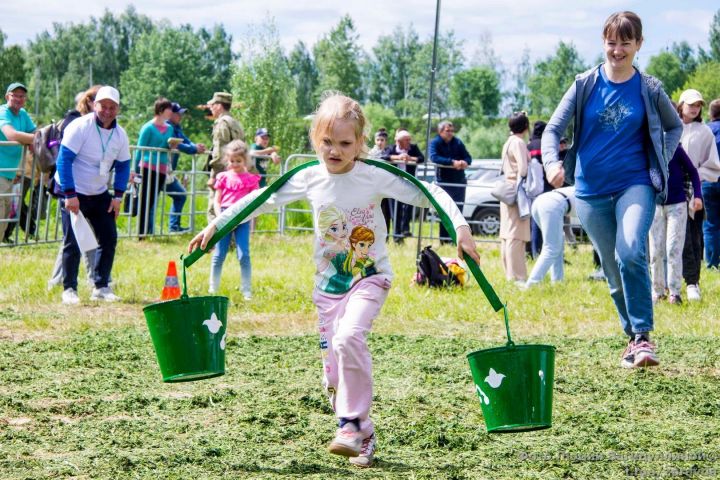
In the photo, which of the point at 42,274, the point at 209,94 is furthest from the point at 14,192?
the point at 209,94

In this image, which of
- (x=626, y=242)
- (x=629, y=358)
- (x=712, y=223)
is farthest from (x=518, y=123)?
(x=626, y=242)

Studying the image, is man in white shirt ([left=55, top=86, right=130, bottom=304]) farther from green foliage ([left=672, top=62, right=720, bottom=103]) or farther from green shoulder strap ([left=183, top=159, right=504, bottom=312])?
green foliage ([left=672, top=62, right=720, bottom=103])

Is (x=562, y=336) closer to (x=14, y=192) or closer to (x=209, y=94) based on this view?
(x=14, y=192)

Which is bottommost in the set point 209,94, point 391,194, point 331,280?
point 331,280

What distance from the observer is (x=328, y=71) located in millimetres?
115875

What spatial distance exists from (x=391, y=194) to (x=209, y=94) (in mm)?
112577

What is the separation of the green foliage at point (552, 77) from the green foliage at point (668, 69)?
43.8 ft

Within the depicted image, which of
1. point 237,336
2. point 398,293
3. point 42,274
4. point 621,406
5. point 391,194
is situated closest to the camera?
point 391,194

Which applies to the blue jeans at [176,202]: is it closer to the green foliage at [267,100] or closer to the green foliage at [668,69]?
the green foliage at [267,100]

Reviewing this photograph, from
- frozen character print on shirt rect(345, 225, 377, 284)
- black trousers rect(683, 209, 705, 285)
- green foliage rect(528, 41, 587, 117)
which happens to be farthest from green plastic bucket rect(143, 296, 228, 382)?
green foliage rect(528, 41, 587, 117)

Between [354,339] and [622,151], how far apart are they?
2.64 meters

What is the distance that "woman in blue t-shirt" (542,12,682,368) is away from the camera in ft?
20.6

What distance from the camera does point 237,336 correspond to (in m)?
8.24

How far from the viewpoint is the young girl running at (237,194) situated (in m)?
10.1
